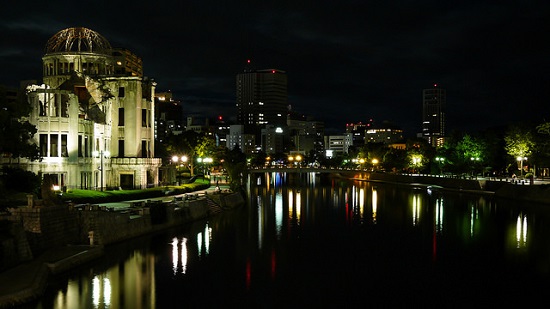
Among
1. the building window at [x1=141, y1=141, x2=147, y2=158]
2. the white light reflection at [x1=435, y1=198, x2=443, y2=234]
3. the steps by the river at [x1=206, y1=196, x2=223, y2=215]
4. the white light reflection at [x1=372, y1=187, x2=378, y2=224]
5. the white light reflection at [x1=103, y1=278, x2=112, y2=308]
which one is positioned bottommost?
the white light reflection at [x1=372, y1=187, x2=378, y2=224]

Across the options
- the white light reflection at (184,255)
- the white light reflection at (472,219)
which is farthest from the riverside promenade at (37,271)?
the white light reflection at (472,219)

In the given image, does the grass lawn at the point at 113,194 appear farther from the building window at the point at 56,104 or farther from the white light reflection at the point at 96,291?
the white light reflection at the point at 96,291

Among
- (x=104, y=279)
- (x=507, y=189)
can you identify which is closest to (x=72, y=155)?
(x=104, y=279)

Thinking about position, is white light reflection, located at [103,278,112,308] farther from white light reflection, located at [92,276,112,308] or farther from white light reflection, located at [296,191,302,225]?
white light reflection, located at [296,191,302,225]

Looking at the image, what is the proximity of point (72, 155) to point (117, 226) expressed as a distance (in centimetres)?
1577

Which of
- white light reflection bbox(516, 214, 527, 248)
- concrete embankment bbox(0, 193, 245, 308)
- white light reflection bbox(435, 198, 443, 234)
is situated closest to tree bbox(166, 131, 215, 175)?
white light reflection bbox(435, 198, 443, 234)

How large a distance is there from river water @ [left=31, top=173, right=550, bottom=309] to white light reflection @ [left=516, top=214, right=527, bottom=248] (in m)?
0.10

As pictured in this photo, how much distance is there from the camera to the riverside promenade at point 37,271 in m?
25.6

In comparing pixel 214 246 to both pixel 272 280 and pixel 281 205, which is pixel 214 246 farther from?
pixel 281 205

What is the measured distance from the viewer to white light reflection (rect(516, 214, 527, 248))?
46812 mm

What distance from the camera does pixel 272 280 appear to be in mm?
33844

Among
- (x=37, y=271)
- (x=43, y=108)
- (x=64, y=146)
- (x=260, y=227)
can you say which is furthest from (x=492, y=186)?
(x=37, y=271)

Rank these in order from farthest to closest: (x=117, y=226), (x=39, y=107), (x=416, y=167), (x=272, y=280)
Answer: (x=416, y=167) → (x=39, y=107) → (x=117, y=226) → (x=272, y=280)

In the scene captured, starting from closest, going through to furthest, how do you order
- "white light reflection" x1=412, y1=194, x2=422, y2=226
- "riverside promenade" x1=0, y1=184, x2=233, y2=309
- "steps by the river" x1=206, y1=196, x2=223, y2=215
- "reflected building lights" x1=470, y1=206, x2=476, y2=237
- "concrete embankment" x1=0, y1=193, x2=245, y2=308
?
"riverside promenade" x1=0, y1=184, x2=233, y2=309
"concrete embankment" x1=0, y1=193, x2=245, y2=308
"reflected building lights" x1=470, y1=206, x2=476, y2=237
"steps by the river" x1=206, y1=196, x2=223, y2=215
"white light reflection" x1=412, y1=194, x2=422, y2=226
